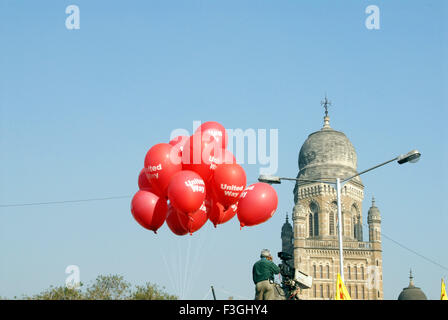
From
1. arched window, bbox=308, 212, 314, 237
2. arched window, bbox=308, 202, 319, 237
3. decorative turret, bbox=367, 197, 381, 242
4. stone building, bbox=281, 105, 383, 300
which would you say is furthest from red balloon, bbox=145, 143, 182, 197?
decorative turret, bbox=367, 197, 381, 242

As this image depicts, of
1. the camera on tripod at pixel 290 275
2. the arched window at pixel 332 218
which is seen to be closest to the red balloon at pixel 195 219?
the camera on tripod at pixel 290 275

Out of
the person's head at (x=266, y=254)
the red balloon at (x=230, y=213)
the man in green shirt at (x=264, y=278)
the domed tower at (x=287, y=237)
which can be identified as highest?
the domed tower at (x=287, y=237)

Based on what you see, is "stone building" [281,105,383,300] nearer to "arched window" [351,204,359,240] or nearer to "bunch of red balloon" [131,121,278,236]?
"arched window" [351,204,359,240]

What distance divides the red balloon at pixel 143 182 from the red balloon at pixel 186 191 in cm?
188

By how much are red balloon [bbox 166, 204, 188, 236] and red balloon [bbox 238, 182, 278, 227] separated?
6.66 feet

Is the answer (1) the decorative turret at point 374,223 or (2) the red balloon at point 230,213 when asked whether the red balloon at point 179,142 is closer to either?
(2) the red balloon at point 230,213

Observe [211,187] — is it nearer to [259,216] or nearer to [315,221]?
[259,216]

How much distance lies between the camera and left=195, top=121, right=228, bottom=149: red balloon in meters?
19.3

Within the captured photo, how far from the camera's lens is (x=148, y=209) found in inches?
762

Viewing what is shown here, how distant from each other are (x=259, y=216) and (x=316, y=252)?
2668 inches

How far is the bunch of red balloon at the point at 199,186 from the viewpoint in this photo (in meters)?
18.7

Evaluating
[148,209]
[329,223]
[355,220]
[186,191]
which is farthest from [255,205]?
[355,220]

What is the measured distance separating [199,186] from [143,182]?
2.89 meters
